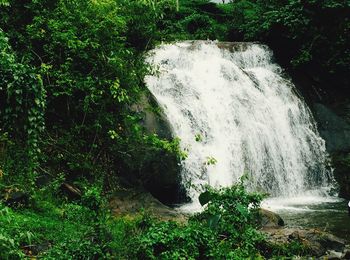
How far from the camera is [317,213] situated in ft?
38.7

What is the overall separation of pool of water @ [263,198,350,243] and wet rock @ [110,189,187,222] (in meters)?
2.75

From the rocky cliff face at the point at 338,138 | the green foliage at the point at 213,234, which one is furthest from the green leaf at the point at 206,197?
the rocky cliff face at the point at 338,138

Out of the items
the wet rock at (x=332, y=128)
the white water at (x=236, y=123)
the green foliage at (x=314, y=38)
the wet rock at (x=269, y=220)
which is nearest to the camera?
the wet rock at (x=269, y=220)

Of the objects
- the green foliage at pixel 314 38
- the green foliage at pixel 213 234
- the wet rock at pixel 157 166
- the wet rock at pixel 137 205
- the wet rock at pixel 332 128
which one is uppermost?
the green foliage at pixel 314 38

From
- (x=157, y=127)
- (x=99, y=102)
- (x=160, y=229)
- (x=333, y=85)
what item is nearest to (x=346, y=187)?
(x=333, y=85)

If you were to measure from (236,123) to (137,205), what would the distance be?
555 centimetres

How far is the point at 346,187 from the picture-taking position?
14984 mm

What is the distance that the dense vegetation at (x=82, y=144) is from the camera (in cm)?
661

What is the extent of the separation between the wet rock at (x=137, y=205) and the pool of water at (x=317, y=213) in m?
2.75

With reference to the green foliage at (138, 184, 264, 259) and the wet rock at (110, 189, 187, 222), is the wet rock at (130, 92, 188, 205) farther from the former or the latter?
the green foliage at (138, 184, 264, 259)

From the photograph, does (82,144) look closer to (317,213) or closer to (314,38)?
(317,213)

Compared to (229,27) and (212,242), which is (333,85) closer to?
(229,27)

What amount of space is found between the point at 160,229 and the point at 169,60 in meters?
10.8

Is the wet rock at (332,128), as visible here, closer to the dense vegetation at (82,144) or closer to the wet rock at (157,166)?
the wet rock at (157,166)
